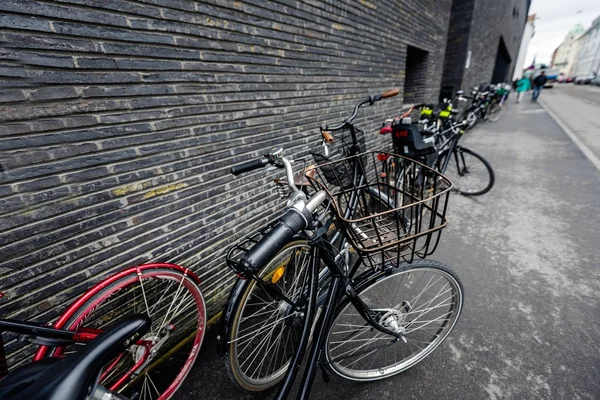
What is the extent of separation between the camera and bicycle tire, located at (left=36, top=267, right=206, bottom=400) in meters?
1.33

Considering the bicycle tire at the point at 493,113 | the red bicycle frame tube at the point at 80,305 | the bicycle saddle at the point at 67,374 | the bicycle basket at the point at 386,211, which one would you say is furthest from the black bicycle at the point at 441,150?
the bicycle tire at the point at 493,113

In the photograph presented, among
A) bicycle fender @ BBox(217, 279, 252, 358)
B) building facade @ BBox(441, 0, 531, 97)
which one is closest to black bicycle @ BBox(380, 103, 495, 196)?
bicycle fender @ BBox(217, 279, 252, 358)

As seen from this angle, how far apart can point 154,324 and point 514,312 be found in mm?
2928

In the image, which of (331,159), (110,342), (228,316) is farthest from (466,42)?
(110,342)

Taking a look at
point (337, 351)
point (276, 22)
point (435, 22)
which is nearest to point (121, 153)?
point (276, 22)

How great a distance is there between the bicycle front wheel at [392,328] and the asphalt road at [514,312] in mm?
110

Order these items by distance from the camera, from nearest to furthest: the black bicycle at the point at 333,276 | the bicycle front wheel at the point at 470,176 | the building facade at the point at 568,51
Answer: the black bicycle at the point at 333,276, the bicycle front wheel at the point at 470,176, the building facade at the point at 568,51

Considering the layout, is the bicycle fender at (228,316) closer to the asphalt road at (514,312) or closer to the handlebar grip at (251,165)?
the handlebar grip at (251,165)

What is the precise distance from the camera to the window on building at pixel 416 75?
20.7 feet

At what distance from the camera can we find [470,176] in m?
4.81

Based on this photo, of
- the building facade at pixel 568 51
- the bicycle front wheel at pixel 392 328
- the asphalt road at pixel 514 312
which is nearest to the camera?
the bicycle front wheel at pixel 392 328

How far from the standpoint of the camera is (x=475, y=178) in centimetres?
472

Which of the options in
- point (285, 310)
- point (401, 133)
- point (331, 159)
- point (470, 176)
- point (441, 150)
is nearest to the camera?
point (285, 310)

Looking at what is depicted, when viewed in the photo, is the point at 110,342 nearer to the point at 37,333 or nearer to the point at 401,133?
the point at 37,333
